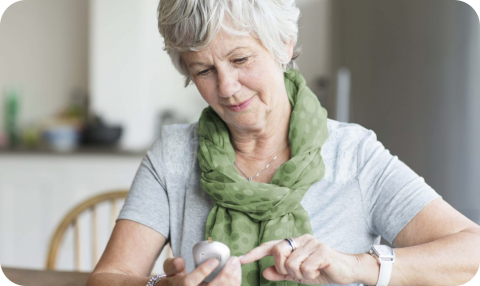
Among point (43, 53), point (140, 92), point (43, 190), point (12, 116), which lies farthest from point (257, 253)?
point (43, 53)

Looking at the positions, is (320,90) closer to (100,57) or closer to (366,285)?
(100,57)

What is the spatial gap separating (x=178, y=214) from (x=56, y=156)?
2.07 meters

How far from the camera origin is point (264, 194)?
1280 millimetres

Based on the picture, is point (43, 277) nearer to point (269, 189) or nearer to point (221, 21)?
point (269, 189)

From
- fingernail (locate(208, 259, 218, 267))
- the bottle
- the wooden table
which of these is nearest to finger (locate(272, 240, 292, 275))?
fingernail (locate(208, 259, 218, 267))

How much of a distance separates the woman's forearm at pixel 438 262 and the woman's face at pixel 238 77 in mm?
410

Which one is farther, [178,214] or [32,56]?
[32,56]

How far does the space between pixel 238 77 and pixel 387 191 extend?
44 cm

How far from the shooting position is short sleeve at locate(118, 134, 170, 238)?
4.60 feet

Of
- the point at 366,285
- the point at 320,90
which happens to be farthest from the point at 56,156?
the point at 366,285

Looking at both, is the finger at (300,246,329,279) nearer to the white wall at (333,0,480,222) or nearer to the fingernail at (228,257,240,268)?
the fingernail at (228,257,240,268)

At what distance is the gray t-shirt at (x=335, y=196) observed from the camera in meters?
1.32

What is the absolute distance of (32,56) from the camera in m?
4.01

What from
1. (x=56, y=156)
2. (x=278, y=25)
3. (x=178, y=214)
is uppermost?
(x=278, y=25)
